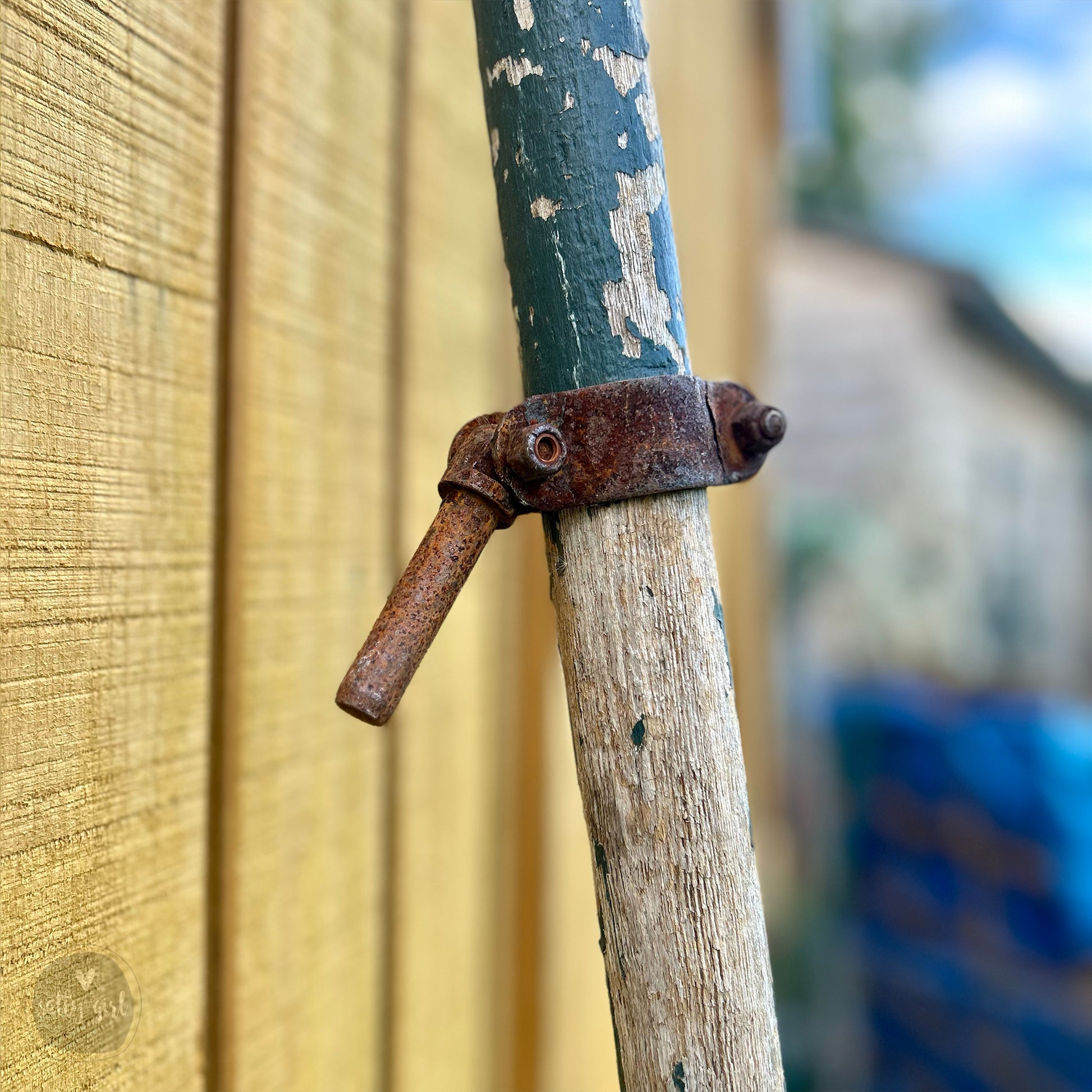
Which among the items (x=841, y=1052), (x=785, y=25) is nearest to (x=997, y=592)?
(x=841, y=1052)

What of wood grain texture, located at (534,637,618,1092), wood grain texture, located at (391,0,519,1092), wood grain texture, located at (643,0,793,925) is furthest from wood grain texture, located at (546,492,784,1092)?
wood grain texture, located at (643,0,793,925)

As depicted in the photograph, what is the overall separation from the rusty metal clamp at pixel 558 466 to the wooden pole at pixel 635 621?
0.5 inches

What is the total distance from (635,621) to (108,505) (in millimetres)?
333

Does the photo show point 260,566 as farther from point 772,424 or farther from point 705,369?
point 705,369

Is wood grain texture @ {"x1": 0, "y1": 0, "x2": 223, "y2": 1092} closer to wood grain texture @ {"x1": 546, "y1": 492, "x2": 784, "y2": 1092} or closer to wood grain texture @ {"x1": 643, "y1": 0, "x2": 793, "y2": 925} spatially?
wood grain texture @ {"x1": 546, "y1": 492, "x2": 784, "y2": 1092}

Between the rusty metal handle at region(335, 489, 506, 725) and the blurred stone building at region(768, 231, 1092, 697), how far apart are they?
→ 8.70 metres

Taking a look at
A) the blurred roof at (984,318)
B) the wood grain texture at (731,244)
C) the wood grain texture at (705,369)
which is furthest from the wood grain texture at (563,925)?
the blurred roof at (984,318)

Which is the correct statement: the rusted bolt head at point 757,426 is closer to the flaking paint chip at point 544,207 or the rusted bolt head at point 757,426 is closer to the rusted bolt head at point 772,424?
the rusted bolt head at point 772,424

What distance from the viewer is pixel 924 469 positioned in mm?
9664

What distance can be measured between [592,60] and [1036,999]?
3.16 metres

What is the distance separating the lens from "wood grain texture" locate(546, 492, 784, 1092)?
0.49m

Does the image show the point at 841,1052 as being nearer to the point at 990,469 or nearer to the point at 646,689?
the point at 646,689

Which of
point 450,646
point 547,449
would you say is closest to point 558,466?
point 547,449

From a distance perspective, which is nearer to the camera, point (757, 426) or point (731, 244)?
point (757, 426)
